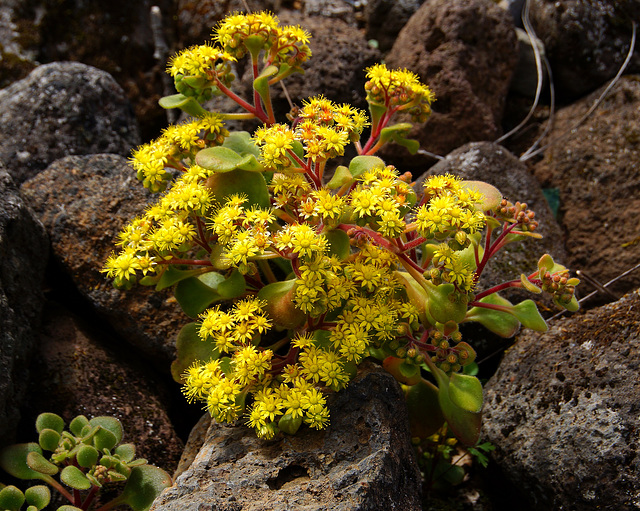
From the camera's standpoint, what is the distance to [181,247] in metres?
1.90

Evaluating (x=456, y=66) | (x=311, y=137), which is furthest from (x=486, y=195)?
(x=456, y=66)

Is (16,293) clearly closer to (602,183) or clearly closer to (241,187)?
(241,187)

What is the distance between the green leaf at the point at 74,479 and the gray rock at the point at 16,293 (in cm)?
38

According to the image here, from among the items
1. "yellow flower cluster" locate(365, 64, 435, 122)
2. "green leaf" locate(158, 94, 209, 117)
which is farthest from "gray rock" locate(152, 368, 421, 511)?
"green leaf" locate(158, 94, 209, 117)

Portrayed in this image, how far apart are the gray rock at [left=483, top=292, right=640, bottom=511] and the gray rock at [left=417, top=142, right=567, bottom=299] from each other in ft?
1.39

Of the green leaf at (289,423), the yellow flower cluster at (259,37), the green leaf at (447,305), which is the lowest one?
the green leaf at (289,423)

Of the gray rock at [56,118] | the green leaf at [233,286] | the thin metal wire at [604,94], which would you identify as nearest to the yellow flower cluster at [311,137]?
the green leaf at [233,286]

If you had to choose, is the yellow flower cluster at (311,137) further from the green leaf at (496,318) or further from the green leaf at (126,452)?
the green leaf at (126,452)

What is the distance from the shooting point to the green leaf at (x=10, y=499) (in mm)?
1883

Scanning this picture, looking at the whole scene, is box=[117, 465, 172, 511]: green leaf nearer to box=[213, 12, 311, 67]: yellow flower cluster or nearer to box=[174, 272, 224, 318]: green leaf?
box=[174, 272, 224, 318]: green leaf

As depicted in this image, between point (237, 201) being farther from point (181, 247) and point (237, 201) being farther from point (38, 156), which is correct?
point (38, 156)

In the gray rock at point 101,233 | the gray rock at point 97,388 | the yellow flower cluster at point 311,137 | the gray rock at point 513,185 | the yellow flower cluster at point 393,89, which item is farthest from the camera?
the gray rock at point 513,185

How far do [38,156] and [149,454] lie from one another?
166 centimetres

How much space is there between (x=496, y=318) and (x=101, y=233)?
171cm
